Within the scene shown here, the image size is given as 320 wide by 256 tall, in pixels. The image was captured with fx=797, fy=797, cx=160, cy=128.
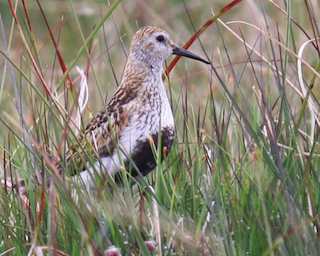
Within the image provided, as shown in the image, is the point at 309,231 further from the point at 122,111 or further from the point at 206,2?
the point at 206,2

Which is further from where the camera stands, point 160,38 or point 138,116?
point 160,38

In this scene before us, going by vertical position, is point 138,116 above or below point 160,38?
below

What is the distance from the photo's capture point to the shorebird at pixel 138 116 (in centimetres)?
373

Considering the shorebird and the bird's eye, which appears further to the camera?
the bird's eye

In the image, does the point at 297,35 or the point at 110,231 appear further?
the point at 297,35

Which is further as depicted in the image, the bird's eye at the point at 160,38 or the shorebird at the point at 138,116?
the bird's eye at the point at 160,38

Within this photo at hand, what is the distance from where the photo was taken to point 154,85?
4.10 meters

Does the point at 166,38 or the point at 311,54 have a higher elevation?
the point at 166,38

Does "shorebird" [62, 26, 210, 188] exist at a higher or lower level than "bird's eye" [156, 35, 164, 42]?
lower

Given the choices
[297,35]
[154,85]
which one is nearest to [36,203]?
[154,85]

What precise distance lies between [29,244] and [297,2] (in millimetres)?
5842

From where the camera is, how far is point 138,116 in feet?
12.8

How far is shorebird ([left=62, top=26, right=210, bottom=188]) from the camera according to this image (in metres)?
3.73

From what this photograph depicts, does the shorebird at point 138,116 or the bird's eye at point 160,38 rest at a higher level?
the bird's eye at point 160,38
